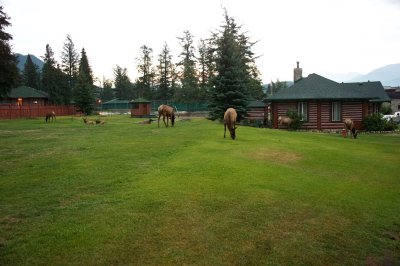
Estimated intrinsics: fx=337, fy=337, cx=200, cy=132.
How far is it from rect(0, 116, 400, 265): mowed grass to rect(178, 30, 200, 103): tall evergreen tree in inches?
1820

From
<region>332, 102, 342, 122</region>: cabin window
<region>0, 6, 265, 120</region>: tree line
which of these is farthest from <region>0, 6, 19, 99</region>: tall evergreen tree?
<region>332, 102, 342, 122</region>: cabin window

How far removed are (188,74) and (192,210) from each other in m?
55.5

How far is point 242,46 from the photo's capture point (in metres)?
51.5

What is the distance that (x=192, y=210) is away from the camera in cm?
698

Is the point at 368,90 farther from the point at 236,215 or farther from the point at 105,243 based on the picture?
the point at 105,243

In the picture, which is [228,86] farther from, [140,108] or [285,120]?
[140,108]

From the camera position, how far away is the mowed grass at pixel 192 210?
17.9 feet

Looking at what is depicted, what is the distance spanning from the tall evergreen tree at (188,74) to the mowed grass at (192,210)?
46.2 metres

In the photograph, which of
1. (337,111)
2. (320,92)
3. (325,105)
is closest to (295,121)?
(325,105)

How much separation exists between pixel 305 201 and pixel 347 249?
1986 mm

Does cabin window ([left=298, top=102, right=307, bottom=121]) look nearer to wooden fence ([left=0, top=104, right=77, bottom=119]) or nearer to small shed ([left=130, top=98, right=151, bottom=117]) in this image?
small shed ([left=130, top=98, right=151, bottom=117])

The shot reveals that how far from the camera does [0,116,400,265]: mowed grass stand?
545 centimetres

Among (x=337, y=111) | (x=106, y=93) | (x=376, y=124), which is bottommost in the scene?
(x=376, y=124)

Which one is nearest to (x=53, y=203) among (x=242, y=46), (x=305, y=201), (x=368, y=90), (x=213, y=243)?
(x=213, y=243)
